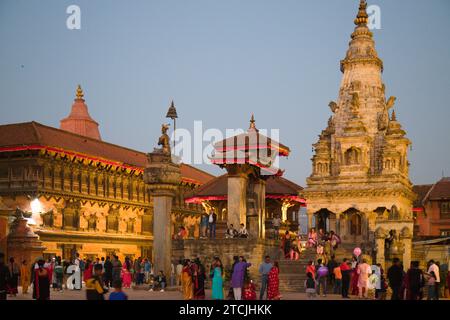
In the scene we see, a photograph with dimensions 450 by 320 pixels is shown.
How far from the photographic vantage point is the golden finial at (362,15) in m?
47.0

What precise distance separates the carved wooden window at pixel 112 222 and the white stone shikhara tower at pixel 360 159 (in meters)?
15.2

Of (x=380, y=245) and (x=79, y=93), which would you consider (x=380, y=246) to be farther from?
(x=79, y=93)

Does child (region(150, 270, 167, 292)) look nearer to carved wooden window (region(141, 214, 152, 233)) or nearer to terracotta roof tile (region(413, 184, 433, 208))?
carved wooden window (region(141, 214, 152, 233))

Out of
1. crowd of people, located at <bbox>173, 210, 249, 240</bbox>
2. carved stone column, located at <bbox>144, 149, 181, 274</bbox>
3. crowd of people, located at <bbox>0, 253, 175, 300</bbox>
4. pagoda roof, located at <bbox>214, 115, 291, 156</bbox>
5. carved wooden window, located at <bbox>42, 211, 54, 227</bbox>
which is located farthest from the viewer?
carved wooden window, located at <bbox>42, 211, 54, 227</bbox>

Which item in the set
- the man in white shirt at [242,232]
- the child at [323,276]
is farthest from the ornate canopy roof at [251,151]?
the child at [323,276]

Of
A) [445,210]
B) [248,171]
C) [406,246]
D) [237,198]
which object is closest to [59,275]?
[237,198]

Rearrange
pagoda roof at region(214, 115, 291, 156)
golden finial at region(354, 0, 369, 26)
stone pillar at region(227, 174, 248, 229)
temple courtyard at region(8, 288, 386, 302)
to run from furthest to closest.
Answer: golden finial at region(354, 0, 369, 26) → pagoda roof at region(214, 115, 291, 156) → stone pillar at region(227, 174, 248, 229) → temple courtyard at region(8, 288, 386, 302)

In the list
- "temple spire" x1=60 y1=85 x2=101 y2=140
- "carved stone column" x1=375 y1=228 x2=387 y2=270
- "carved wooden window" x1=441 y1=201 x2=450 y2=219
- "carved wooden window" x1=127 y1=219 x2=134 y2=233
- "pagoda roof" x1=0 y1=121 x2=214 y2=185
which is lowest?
"carved stone column" x1=375 y1=228 x2=387 y2=270

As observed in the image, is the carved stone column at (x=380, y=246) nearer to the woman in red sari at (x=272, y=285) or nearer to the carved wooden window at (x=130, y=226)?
the woman in red sari at (x=272, y=285)

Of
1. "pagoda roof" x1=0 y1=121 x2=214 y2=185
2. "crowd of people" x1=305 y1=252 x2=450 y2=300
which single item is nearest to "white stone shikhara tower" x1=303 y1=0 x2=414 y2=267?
"crowd of people" x1=305 y1=252 x2=450 y2=300

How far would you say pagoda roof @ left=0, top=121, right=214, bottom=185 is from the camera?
4553 centimetres

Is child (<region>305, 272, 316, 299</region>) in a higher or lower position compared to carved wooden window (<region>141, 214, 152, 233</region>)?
lower

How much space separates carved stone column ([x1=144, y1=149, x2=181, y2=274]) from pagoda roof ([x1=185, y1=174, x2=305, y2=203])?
1698cm
